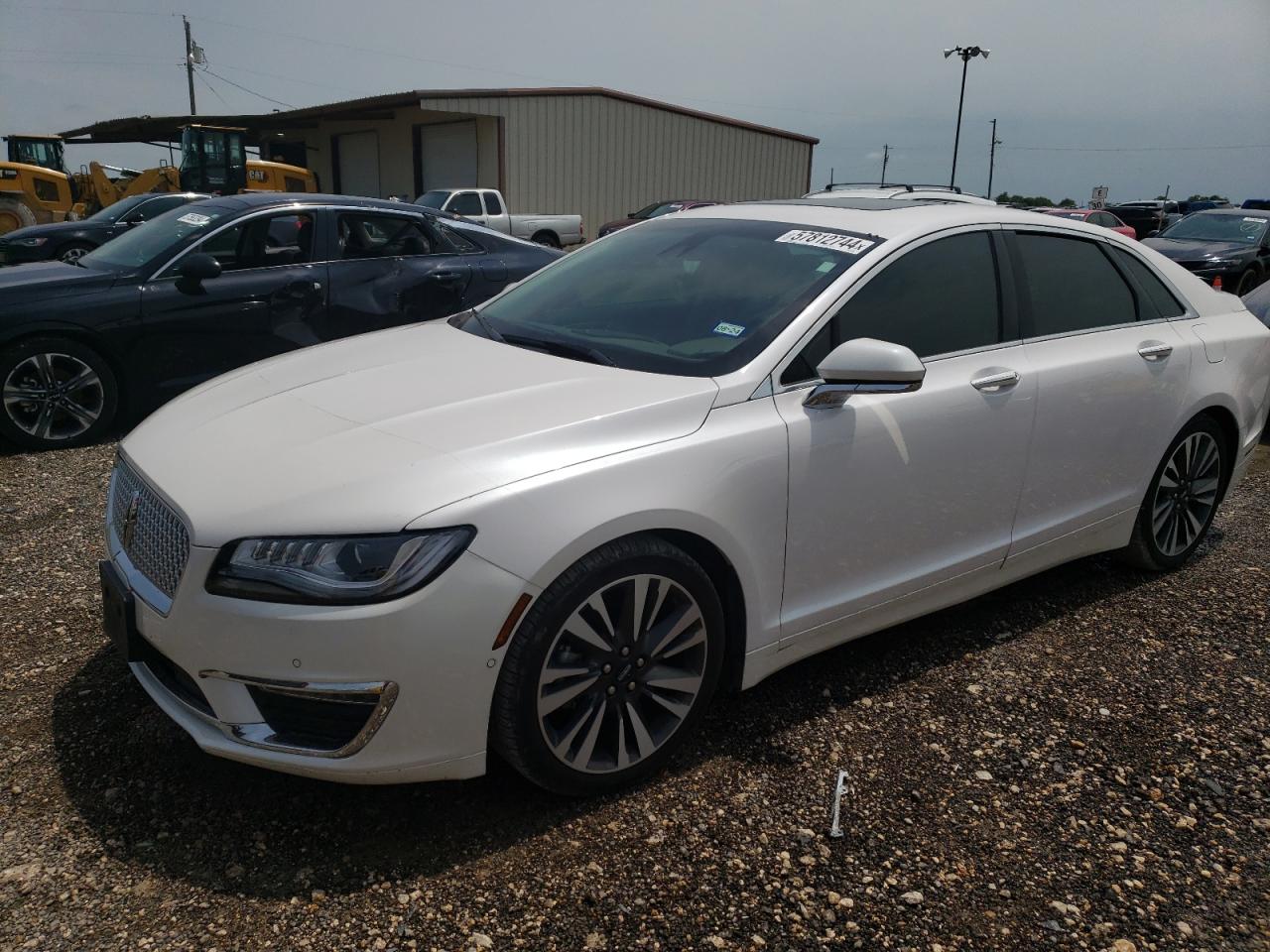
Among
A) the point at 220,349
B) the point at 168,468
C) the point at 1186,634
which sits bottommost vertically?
the point at 1186,634

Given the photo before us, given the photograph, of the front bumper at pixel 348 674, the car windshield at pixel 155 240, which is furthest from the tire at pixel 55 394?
the front bumper at pixel 348 674

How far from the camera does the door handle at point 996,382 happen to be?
10.8 feet

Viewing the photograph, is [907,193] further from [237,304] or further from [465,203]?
[465,203]

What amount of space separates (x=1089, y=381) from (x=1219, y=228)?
44.3 feet

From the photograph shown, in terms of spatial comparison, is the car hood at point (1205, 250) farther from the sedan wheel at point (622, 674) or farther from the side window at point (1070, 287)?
the sedan wheel at point (622, 674)

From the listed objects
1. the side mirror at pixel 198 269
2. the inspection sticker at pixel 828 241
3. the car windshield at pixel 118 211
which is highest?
the inspection sticker at pixel 828 241

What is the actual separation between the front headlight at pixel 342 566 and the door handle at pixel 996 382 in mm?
1876

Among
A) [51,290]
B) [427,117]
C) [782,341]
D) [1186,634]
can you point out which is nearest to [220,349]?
[51,290]

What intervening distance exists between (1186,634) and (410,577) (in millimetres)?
3189

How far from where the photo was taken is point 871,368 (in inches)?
107

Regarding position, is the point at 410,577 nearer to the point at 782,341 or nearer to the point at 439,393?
the point at 439,393

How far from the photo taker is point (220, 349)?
6.30 meters

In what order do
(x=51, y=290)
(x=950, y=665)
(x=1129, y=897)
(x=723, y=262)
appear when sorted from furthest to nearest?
(x=51, y=290) → (x=950, y=665) → (x=723, y=262) → (x=1129, y=897)

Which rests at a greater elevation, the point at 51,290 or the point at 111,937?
the point at 51,290
